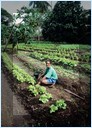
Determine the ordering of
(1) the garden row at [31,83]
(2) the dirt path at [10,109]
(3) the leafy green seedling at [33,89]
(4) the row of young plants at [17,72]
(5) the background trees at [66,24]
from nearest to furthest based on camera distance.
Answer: (2) the dirt path at [10,109] → (1) the garden row at [31,83] → (3) the leafy green seedling at [33,89] → (4) the row of young plants at [17,72] → (5) the background trees at [66,24]

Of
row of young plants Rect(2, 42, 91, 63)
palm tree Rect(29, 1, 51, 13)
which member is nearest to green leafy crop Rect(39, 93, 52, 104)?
row of young plants Rect(2, 42, 91, 63)

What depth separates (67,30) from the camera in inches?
311

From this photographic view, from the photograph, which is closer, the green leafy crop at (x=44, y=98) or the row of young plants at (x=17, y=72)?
the green leafy crop at (x=44, y=98)

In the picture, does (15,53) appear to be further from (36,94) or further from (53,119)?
(53,119)

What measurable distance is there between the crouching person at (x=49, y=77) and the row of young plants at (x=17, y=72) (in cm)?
25

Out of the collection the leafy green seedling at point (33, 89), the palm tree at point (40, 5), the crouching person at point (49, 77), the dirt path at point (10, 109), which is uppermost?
the palm tree at point (40, 5)

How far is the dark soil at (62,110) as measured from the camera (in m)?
7.10

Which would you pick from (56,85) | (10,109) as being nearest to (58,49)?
(56,85)

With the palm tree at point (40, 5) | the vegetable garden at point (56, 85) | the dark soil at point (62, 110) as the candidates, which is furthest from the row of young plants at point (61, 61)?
the palm tree at point (40, 5)

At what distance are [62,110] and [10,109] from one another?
1.31 m

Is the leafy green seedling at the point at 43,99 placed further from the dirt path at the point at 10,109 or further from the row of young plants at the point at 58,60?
the row of young plants at the point at 58,60

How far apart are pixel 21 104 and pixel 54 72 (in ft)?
3.92

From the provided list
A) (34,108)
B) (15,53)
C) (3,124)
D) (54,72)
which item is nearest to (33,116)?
(34,108)

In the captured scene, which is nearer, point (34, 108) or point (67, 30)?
point (34, 108)
